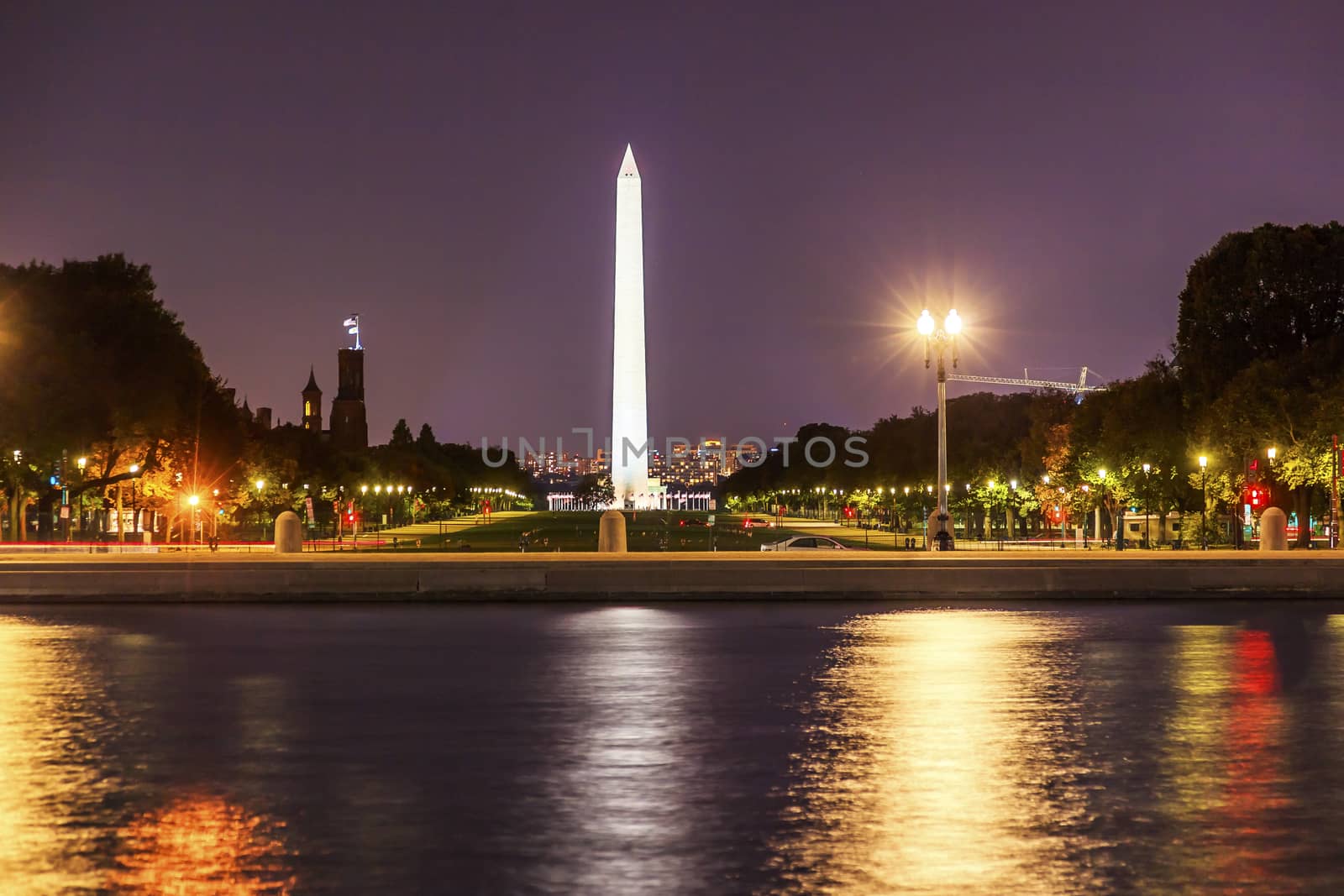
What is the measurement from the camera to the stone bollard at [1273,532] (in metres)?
54.0

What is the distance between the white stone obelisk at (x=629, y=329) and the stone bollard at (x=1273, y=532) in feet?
280

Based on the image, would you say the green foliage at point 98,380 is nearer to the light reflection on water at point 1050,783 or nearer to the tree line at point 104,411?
the tree line at point 104,411

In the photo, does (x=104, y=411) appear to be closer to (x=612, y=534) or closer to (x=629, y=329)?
(x=612, y=534)

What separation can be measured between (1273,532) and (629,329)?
299 feet

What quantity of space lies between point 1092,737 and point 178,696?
10.2 meters

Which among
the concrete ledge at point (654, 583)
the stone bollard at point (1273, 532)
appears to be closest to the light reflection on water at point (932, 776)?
the concrete ledge at point (654, 583)

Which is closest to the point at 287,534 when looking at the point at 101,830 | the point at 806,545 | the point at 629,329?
the point at 806,545

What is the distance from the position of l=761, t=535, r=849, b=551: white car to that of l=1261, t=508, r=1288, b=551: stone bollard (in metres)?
14.4

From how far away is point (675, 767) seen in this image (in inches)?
525

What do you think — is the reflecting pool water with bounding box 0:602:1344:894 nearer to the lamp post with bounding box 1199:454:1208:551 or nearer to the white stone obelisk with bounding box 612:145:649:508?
the lamp post with bounding box 1199:454:1208:551

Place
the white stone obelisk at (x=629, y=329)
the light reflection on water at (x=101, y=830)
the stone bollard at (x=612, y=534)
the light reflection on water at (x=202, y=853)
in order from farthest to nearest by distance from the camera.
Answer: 1. the white stone obelisk at (x=629, y=329)
2. the stone bollard at (x=612, y=534)
3. the light reflection on water at (x=101, y=830)
4. the light reflection on water at (x=202, y=853)

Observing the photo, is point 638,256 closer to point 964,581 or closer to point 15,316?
point 15,316

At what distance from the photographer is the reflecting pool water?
9703 mm

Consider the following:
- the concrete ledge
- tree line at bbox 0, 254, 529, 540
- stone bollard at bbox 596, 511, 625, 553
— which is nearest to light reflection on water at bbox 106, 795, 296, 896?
the concrete ledge
